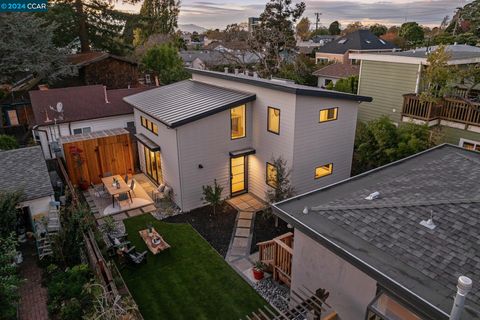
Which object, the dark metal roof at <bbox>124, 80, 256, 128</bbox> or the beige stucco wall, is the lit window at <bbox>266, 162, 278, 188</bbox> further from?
the beige stucco wall

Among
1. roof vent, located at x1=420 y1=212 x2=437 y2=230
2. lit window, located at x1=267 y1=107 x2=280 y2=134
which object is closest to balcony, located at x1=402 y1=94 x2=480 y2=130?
lit window, located at x1=267 y1=107 x2=280 y2=134

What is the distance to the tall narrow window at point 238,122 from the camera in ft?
51.4

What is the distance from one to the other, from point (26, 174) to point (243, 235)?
8.62 m

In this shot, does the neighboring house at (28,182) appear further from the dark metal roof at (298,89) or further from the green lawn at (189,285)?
the dark metal roof at (298,89)

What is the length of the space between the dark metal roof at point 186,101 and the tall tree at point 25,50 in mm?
11600

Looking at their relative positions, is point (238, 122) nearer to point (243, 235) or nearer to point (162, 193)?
point (162, 193)

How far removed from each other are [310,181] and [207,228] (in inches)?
210

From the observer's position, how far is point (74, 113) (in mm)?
21094

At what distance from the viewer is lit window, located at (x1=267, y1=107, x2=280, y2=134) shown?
14829 mm

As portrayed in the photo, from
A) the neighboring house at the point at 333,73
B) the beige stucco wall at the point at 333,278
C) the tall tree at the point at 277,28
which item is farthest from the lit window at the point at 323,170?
the tall tree at the point at 277,28

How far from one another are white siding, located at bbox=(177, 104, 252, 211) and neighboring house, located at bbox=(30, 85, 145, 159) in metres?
9.14

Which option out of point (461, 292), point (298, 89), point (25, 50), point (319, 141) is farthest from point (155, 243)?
point (25, 50)

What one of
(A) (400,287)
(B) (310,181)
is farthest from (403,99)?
(A) (400,287)

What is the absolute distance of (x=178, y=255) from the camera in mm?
12297
